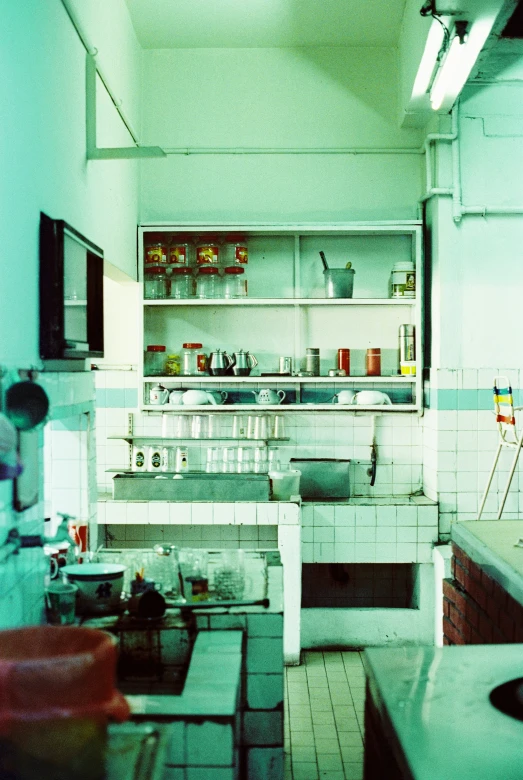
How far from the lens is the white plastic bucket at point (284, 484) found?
4918mm

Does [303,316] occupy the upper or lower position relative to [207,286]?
lower

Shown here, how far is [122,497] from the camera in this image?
496 centimetres

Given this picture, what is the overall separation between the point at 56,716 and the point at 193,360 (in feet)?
13.6

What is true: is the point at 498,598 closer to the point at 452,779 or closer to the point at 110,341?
the point at 452,779

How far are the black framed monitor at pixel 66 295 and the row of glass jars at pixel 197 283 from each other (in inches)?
74.2

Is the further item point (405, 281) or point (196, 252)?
point (196, 252)

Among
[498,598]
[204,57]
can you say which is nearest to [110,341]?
[204,57]

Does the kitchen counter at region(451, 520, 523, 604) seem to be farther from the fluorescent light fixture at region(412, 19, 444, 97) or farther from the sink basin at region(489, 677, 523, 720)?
the fluorescent light fixture at region(412, 19, 444, 97)

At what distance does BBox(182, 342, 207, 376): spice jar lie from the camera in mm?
5379

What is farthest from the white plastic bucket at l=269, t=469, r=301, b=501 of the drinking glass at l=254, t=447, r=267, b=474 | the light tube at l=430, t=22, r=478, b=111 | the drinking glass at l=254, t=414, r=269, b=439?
the light tube at l=430, t=22, r=478, b=111

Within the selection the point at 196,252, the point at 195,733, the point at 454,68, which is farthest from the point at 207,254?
the point at 195,733

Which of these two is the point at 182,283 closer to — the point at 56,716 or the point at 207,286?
the point at 207,286

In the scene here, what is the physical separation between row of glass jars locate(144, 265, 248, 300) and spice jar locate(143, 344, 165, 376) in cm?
35

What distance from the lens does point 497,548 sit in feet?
9.60
